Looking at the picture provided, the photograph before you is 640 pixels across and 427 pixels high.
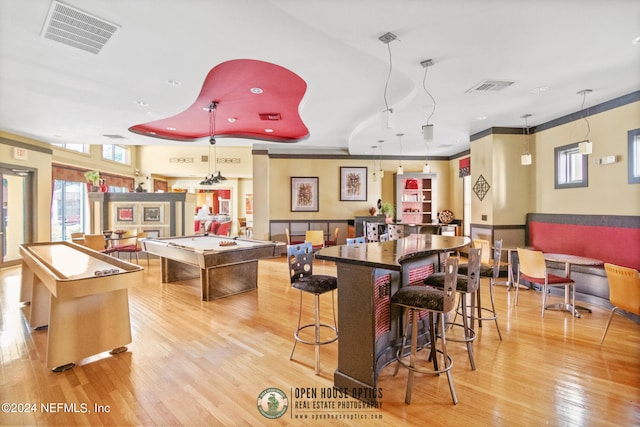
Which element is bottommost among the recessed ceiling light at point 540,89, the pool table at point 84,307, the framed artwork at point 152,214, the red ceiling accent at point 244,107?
the pool table at point 84,307

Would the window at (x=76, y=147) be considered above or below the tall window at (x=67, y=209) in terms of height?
above

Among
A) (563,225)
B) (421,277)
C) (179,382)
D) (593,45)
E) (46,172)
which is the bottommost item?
(179,382)

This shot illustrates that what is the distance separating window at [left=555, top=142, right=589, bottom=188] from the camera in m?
4.72

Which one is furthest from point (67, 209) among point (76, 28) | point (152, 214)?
point (76, 28)

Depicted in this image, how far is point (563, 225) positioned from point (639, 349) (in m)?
2.59

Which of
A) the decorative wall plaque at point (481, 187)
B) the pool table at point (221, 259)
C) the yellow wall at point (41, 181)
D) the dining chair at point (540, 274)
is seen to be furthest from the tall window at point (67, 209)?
the dining chair at point (540, 274)

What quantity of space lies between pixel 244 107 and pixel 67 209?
8.44 m

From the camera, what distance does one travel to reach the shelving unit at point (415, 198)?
888 centimetres

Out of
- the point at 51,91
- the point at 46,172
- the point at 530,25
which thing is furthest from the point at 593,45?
the point at 46,172

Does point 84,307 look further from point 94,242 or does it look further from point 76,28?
point 94,242

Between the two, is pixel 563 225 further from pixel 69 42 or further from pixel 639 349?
pixel 69 42

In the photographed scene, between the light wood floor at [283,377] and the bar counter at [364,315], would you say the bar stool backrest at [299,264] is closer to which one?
the bar counter at [364,315]

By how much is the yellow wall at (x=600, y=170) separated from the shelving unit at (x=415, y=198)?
11.8 feet

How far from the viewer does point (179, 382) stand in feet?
7.92
